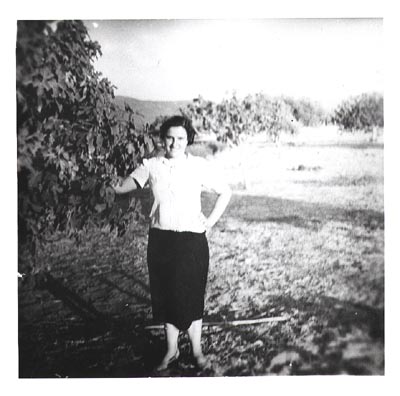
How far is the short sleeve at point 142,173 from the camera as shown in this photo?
2.67 m

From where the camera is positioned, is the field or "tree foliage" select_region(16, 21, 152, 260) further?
the field

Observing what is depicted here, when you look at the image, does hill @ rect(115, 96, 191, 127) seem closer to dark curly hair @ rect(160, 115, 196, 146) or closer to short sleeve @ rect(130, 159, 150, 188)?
dark curly hair @ rect(160, 115, 196, 146)

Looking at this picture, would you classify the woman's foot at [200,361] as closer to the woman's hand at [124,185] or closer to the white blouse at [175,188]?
the white blouse at [175,188]

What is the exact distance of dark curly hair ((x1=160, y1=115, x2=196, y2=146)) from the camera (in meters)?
2.66

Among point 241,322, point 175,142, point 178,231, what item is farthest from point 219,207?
point 241,322

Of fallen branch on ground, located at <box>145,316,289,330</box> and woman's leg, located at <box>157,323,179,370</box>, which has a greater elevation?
fallen branch on ground, located at <box>145,316,289,330</box>

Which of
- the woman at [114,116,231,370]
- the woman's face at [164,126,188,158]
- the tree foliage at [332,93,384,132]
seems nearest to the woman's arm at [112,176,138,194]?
the woman at [114,116,231,370]

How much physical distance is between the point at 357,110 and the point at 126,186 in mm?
1075

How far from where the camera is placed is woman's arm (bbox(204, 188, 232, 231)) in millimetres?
2693

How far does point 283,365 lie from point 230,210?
73cm

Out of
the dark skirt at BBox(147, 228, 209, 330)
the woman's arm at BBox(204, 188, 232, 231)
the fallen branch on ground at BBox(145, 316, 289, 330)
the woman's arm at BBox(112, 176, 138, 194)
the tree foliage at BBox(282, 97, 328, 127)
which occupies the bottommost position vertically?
the fallen branch on ground at BBox(145, 316, 289, 330)

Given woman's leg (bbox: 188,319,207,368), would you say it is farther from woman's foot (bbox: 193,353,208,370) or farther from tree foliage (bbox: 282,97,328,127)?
tree foliage (bbox: 282,97,328,127)

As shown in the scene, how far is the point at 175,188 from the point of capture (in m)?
2.69
